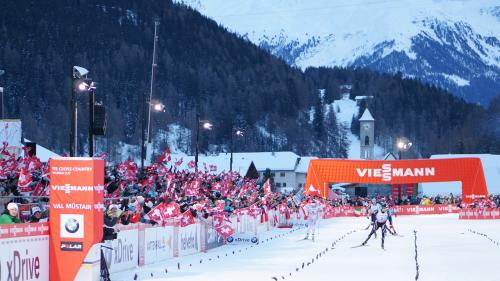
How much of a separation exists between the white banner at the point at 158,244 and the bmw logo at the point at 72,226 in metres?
5.19

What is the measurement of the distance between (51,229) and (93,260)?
1165 millimetres

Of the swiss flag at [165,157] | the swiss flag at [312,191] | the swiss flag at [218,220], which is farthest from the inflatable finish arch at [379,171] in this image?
the swiss flag at [218,220]

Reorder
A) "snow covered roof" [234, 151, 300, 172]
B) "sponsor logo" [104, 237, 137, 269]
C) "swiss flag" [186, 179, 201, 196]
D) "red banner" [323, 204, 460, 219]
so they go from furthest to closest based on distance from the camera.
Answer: "snow covered roof" [234, 151, 300, 172], "red banner" [323, 204, 460, 219], "swiss flag" [186, 179, 201, 196], "sponsor logo" [104, 237, 137, 269]

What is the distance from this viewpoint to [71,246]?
17.0 metres

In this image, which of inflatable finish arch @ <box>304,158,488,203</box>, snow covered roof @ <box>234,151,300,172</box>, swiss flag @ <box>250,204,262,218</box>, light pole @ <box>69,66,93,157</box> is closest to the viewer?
light pole @ <box>69,66,93,157</box>

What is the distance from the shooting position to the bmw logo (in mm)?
17031

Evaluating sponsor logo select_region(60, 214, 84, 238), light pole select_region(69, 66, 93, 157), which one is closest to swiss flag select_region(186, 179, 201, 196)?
light pole select_region(69, 66, 93, 157)

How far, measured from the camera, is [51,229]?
56.3 ft

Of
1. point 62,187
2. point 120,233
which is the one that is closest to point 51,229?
point 62,187

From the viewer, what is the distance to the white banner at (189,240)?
84.1 ft

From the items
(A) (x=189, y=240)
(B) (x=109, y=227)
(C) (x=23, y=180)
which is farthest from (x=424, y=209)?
(B) (x=109, y=227)

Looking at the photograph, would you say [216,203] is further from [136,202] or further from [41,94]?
[41,94]

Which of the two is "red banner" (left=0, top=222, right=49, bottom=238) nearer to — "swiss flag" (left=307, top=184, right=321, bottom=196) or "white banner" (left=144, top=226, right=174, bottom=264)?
"white banner" (left=144, top=226, right=174, bottom=264)

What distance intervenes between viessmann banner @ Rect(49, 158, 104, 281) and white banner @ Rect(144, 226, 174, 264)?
17.0 ft
